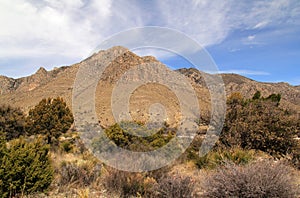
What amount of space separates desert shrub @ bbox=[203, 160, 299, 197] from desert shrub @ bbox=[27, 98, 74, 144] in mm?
16560

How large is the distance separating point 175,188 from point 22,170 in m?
3.58

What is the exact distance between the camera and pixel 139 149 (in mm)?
9281

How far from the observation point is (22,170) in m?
6.11

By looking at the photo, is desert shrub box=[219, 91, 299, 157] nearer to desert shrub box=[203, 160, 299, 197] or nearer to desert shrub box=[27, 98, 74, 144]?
desert shrub box=[203, 160, 299, 197]

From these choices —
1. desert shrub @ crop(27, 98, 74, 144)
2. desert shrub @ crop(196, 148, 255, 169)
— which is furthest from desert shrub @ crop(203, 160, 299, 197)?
desert shrub @ crop(27, 98, 74, 144)

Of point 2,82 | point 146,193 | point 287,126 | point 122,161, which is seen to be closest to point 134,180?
point 146,193

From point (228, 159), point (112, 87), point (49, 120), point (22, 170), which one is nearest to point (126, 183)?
point (22, 170)

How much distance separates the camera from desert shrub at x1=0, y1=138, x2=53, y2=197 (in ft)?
19.0

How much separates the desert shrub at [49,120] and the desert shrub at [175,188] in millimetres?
15453

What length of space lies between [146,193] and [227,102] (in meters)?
9.75

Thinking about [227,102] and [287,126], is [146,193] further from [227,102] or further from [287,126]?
[227,102]

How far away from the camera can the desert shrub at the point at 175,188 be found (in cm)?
573

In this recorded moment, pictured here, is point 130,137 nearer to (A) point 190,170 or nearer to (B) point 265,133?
(A) point 190,170

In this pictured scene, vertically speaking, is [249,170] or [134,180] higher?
[249,170]
